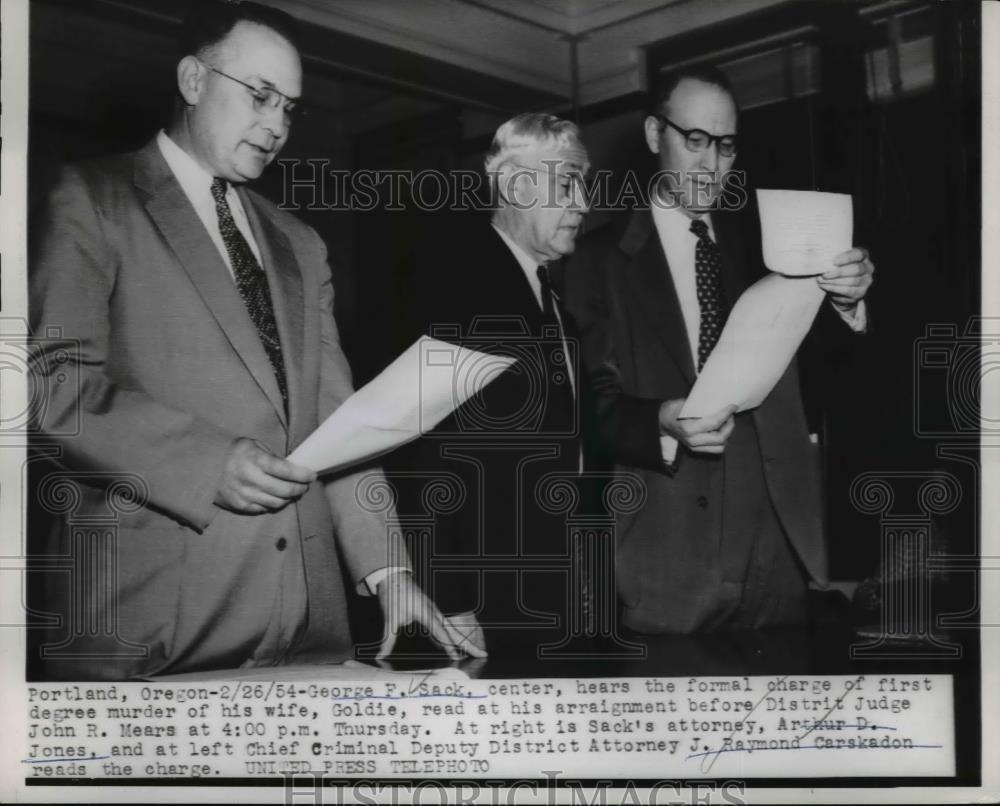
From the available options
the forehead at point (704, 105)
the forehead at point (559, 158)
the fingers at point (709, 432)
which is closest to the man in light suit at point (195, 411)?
the forehead at point (559, 158)

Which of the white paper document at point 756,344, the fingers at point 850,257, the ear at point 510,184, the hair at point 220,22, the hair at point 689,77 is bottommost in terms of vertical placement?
the white paper document at point 756,344

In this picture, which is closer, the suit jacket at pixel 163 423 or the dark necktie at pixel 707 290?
the suit jacket at pixel 163 423

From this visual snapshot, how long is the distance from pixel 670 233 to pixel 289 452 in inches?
39.9

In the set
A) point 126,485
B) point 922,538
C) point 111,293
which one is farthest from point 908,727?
point 111,293

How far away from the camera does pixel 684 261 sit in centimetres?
275

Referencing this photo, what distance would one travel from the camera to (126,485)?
102 inches

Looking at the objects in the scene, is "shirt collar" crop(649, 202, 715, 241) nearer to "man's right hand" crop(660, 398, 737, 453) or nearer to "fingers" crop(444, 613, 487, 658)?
"man's right hand" crop(660, 398, 737, 453)

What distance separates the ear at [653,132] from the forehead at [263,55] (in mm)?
804

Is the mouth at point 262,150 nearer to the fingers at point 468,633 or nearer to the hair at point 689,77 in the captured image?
the hair at point 689,77

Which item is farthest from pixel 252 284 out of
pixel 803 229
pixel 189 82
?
pixel 803 229

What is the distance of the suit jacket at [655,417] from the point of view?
2691 millimetres

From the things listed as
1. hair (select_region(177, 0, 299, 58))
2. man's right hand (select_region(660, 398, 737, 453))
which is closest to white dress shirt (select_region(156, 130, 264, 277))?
hair (select_region(177, 0, 299, 58))

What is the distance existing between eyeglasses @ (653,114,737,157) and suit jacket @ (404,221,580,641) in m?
0.49

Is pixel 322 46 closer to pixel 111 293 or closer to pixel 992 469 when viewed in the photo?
pixel 111 293
